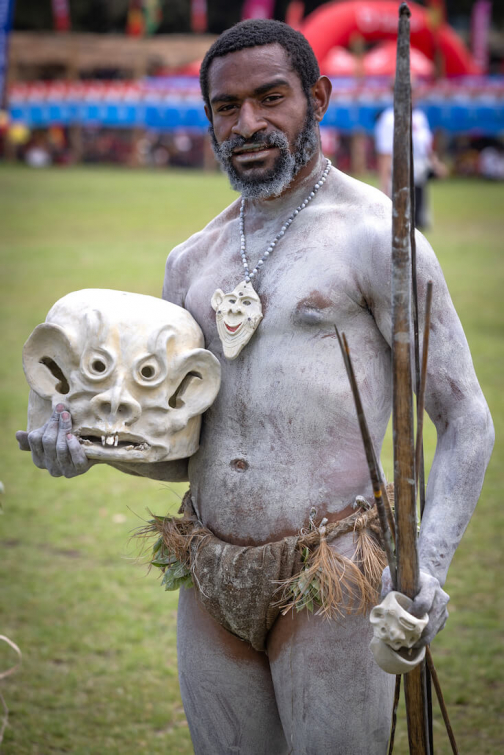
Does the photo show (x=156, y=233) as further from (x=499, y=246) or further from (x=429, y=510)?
(x=429, y=510)

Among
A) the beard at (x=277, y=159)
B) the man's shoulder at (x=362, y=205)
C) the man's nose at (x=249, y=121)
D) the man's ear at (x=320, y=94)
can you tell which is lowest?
the man's shoulder at (x=362, y=205)

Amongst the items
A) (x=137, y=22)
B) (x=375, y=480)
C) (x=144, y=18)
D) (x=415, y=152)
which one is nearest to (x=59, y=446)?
(x=375, y=480)

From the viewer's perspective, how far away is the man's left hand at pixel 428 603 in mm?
1685

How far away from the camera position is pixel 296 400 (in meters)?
2.03

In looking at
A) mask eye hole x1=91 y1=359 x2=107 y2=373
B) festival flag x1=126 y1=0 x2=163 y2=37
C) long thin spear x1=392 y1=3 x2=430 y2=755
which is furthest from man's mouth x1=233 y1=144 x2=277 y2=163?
festival flag x1=126 y1=0 x2=163 y2=37

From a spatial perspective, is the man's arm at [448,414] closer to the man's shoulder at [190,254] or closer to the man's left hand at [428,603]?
the man's left hand at [428,603]

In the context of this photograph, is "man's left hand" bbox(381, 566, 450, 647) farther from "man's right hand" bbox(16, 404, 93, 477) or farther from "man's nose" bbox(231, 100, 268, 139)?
"man's nose" bbox(231, 100, 268, 139)

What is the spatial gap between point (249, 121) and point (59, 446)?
0.87 m

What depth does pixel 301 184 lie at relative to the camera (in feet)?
7.10

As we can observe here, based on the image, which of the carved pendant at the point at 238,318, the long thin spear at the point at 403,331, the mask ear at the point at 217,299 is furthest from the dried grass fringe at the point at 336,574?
the mask ear at the point at 217,299

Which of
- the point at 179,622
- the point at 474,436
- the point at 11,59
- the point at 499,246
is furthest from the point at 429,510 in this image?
the point at 11,59

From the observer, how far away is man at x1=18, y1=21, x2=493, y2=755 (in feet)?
6.41

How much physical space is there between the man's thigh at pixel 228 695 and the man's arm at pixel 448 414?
1.91 ft

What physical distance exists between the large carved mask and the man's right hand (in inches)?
1.0
